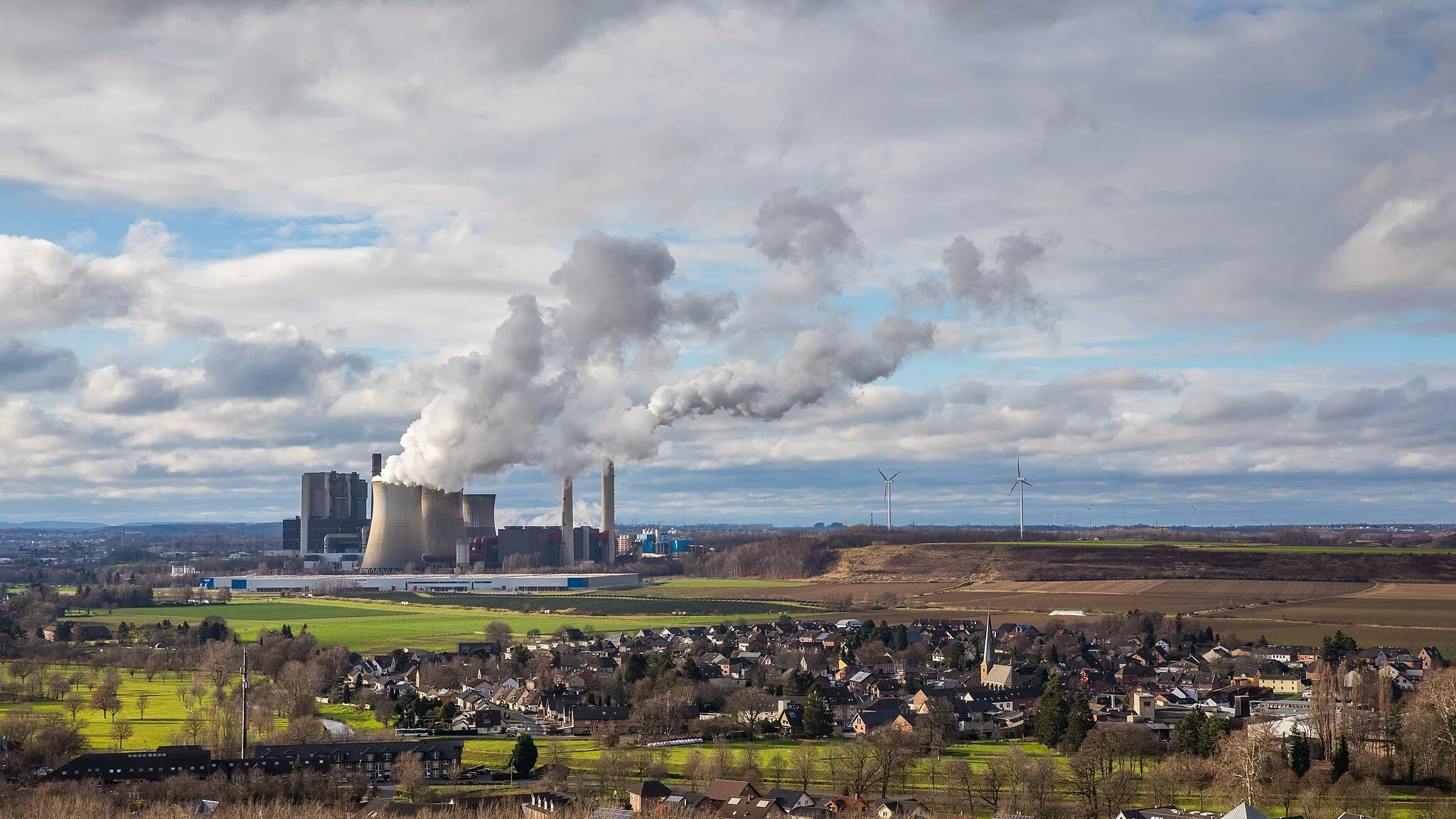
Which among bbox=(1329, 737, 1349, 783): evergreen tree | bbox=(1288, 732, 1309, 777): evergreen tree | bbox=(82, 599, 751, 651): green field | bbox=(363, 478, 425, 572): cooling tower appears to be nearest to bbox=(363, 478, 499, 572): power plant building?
bbox=(363, 478, 425, 572): cooling tower

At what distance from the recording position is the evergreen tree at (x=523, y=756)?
4438cm

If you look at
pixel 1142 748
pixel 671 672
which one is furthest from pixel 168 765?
pixel 1142 748

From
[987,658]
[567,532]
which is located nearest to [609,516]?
[567,532]

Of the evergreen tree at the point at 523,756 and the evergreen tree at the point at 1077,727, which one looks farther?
the evergreen tree at the point at 1077,727

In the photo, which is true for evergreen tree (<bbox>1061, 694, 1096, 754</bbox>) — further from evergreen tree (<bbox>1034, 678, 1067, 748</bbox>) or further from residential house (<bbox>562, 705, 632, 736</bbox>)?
residential house (<bbox>562, 705, 632, 736</bbox>)

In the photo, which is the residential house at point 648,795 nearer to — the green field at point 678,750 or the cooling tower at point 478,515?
the green field at point 678,750

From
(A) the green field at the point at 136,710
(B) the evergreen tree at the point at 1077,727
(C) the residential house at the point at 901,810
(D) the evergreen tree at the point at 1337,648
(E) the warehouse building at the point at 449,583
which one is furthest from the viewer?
(E) the warehouse building at the point at 449,583

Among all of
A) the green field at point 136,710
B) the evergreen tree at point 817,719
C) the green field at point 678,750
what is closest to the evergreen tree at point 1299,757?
the green field at point 678,750

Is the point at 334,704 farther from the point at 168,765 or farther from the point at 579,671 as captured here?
the point at 168,765

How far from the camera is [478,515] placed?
136m

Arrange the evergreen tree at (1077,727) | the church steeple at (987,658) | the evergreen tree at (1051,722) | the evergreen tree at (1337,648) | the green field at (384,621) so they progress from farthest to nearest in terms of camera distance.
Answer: the green field at (384,621), the church steeple at (987,658), the evergreen tree at (1337,648), the evergreen tree at (1051,722), the evergreen tree at (1077,727)

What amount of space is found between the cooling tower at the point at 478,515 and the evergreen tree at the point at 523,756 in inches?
3537

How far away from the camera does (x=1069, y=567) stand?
121500mm

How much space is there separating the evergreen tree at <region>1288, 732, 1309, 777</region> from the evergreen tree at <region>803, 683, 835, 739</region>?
1597cm
